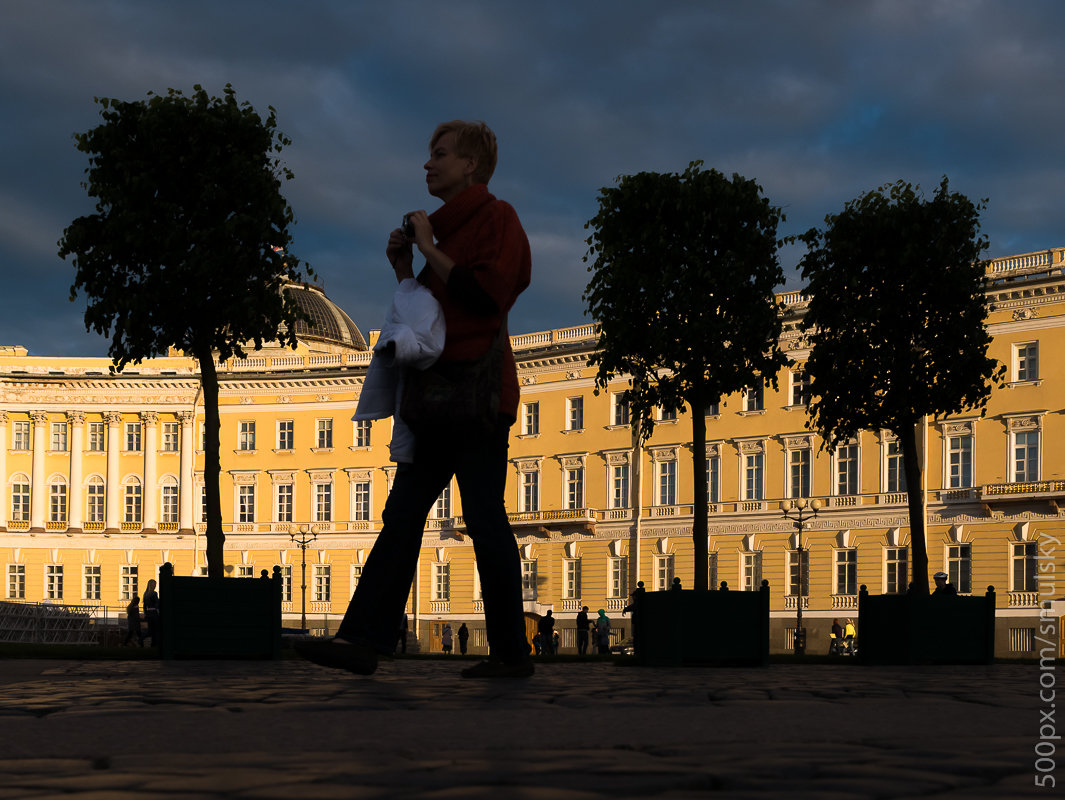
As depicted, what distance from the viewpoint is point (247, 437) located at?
216 feet

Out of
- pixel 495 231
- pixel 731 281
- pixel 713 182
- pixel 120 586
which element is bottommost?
pixel 120 586

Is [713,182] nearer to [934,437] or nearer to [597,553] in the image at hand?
[934,437]

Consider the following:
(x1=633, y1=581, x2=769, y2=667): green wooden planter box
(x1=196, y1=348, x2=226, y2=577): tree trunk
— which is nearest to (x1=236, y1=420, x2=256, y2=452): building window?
(x1=196, y1=348, x2=226, y2=577): tree trunk

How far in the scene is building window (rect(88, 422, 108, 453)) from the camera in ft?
218

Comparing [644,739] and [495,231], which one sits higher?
[495,231]

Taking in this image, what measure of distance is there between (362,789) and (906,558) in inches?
1857

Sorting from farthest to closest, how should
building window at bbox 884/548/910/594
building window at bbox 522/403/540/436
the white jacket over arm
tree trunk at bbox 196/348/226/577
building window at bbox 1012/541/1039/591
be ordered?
building window at bbox 522/403/540/436 → building window at bbox 884/548/910/594 → building window at bbox 1012/541/1039/591 → tree trunk at bbox 196/348/226/577 → the white jacket over arm

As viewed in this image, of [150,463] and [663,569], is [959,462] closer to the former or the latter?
[663,569]

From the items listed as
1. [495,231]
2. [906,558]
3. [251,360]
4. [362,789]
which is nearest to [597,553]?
[906,558]

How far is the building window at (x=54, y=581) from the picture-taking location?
65.8 meters

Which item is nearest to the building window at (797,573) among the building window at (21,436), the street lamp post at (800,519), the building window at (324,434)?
the street lamp post at (800,519)

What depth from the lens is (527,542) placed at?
2318 inches

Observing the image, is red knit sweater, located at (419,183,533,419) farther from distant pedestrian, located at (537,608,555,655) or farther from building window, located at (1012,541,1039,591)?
building window, located at (1012,541,1039,591)

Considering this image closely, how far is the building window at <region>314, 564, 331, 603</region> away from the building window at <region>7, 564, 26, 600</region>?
43.9ft
